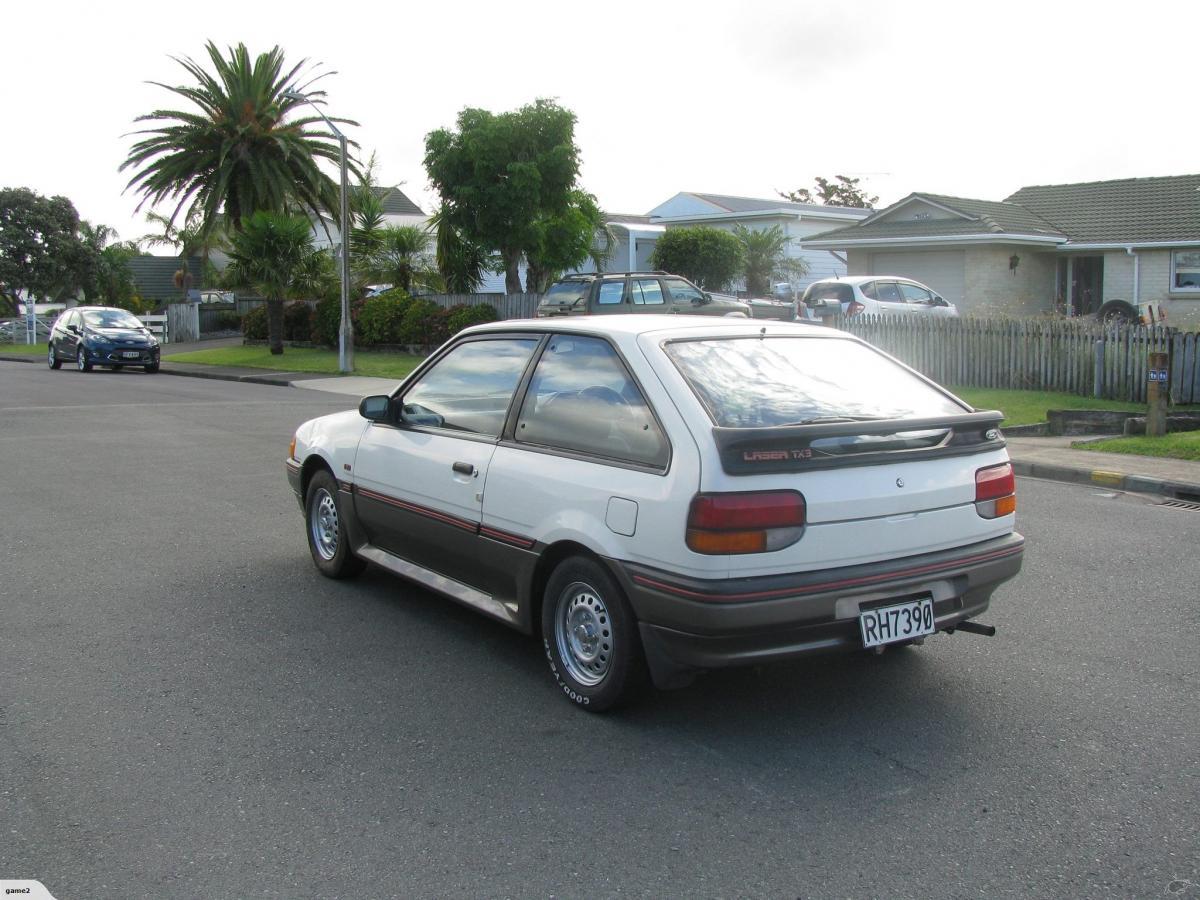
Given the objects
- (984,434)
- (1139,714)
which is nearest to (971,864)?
(1139,714)

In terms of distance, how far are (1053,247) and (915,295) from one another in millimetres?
8100

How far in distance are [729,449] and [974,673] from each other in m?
1.87

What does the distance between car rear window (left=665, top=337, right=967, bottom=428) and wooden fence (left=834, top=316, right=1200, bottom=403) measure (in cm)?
1238

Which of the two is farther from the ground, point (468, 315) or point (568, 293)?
point (568, 293)

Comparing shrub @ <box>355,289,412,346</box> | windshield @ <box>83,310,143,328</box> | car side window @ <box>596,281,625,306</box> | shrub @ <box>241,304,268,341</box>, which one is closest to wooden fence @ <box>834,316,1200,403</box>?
car side window @ <box>596,281,625,306</box>

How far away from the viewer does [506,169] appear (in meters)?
30.7

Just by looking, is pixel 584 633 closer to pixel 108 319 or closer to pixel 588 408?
pixel 588 408

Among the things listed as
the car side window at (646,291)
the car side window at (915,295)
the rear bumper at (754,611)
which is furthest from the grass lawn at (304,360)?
the rear bumper at (754,611)

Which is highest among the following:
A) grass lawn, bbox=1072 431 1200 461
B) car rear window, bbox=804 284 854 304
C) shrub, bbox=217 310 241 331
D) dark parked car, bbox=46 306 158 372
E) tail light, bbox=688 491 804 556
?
shrub, bbox=217 310 241 331

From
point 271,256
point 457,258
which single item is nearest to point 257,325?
point 271,256

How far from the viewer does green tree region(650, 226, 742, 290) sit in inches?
1469

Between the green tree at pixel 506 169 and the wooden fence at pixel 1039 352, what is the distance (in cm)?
1283

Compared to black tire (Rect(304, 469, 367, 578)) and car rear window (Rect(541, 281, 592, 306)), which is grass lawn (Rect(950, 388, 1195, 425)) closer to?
car rear window (Rect(541, 281, 592, 306))

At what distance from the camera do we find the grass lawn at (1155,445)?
39.3 feet
